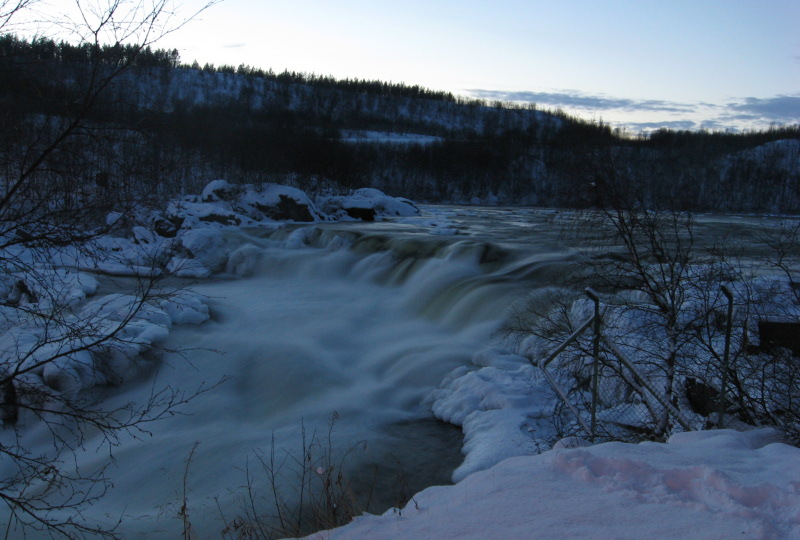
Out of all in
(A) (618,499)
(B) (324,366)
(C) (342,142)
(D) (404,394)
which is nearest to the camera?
(A) (618,499)

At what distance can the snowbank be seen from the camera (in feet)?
10.0

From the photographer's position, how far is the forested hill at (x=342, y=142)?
463 cm

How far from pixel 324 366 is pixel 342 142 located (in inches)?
1919

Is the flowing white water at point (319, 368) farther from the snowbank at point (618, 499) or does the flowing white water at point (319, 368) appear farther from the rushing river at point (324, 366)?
the snowbank at point (618, 499)

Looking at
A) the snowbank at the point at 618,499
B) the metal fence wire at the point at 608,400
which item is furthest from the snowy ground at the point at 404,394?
the metal fence wire at the point at 608,400

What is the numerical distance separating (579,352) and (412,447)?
2.71 m

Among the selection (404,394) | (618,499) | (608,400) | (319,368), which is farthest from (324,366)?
(618,499)

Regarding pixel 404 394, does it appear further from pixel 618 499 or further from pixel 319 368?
pixel 618 499

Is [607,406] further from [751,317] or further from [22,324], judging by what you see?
[22,324]

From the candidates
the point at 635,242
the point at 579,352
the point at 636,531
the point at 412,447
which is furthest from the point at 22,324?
the point at 636,531

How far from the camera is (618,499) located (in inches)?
133

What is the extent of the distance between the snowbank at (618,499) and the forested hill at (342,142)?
3508 millimetres

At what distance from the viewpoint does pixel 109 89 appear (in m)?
4.91

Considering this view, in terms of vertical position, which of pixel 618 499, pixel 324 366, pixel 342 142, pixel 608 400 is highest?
pixel 342 142
